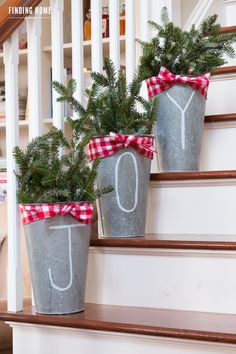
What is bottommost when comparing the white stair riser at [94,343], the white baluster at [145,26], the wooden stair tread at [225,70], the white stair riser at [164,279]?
the white stair riser at [94,343]

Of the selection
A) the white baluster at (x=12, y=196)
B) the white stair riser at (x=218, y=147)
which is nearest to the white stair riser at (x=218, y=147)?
the white stair riser at (x=218, y=147)

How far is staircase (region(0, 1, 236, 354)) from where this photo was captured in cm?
134

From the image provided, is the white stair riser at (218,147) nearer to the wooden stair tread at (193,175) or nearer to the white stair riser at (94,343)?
the wooden stair tread at (193,175)

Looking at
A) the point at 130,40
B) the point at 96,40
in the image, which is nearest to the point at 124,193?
the point at 96,40

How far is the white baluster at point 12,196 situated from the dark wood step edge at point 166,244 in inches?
8.9

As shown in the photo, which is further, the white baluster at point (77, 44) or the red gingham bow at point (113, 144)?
the white baluster at point (77, 44)

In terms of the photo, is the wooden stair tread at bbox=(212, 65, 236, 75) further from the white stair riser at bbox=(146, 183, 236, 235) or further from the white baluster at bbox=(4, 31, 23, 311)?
the white baluster at bbox=(4, 31, 23, 311)

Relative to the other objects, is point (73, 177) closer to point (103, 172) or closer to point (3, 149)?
point (103, 172)

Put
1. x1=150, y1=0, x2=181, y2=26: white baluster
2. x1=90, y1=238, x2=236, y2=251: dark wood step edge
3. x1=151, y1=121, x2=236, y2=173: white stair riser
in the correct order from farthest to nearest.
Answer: x1=150, y1=0, x2=181, y2=26: white baluster → x1=151, y1=121, x2=236, y2=173: white stair riser → x1=90, y1=238, x2=236, y2=251: dark wood step edge

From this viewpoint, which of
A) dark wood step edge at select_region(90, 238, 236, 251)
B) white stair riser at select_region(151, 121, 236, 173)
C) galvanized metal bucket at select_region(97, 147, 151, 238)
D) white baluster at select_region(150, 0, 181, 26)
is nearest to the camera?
dark wood step edge at select_region(90, 238, 236, 251)

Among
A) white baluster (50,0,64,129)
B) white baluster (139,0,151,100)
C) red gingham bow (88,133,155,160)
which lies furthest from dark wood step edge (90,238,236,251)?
white baluster (139,0,151,100)

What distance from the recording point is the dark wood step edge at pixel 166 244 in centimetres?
144

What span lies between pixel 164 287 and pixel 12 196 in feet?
1.58

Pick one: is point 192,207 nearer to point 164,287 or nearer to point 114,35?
point 164,287
